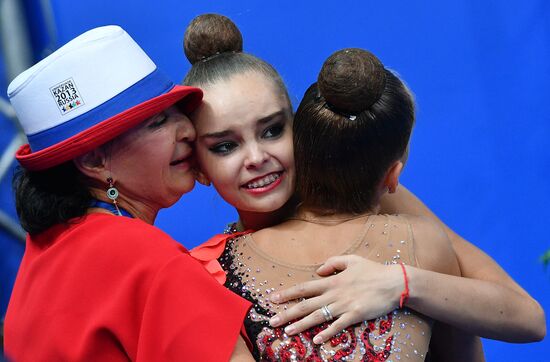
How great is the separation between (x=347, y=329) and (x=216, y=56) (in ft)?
2.66

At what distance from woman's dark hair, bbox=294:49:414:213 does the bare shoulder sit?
0.13 m

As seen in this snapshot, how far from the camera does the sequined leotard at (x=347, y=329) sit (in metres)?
1.77

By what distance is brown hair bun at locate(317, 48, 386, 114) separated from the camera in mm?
1771

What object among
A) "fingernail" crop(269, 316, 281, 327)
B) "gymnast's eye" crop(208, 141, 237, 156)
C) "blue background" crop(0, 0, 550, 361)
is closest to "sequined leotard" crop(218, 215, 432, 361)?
"fingernail" crop(269, 316, 281, 327)

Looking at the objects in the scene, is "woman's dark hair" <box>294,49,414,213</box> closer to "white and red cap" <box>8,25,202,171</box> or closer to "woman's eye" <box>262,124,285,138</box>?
"woman's eye" <box>262,124,285,138</box>

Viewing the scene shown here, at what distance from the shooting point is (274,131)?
2080mm

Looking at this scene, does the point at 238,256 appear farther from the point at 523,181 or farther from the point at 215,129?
the point at 523,181

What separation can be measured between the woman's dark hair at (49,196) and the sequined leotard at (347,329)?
15.2 inches

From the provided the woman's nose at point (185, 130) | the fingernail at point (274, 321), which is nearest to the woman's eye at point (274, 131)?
the woman's nose at point (185, 130)

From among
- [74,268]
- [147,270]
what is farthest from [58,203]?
[147,270]

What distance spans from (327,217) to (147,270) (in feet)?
1.63

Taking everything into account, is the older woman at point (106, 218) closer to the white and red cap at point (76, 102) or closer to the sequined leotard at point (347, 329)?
the white and red cap at point (76, 102)

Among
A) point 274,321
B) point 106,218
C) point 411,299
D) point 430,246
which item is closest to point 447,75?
point 430,246

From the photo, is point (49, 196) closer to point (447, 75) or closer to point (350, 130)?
point (350, 130)
